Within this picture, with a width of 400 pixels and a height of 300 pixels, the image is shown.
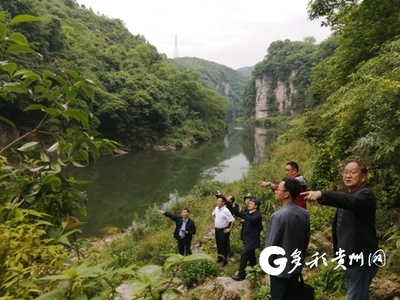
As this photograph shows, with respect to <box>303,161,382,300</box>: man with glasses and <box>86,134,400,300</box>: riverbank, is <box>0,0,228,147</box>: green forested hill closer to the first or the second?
<box>86,134,400,300</box>: riverbank

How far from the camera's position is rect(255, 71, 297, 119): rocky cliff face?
78175mm

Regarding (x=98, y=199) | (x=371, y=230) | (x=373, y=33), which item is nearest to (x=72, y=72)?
(x=371, y=230)

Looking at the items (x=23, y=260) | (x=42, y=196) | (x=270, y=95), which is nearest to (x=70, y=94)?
(x=42, y=196)

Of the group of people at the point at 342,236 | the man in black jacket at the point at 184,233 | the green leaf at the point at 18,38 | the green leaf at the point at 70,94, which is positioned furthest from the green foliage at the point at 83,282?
the man in black jacket at the point at 184,233

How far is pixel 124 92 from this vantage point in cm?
3188

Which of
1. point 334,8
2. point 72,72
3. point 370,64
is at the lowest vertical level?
point 72,72

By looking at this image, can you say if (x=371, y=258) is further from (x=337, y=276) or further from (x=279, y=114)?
(x=279, y=114)

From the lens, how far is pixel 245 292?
4199 mm

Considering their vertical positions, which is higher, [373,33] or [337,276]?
[373,33]

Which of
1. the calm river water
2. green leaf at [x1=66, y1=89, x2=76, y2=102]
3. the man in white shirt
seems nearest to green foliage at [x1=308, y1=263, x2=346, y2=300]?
the man in white shirt

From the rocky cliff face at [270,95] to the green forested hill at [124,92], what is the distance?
3314cm

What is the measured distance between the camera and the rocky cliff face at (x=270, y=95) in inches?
3078

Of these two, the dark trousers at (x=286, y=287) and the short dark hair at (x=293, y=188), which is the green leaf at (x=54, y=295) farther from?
the dark trousers at (x=286, y=287)

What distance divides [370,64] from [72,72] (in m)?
5.18
